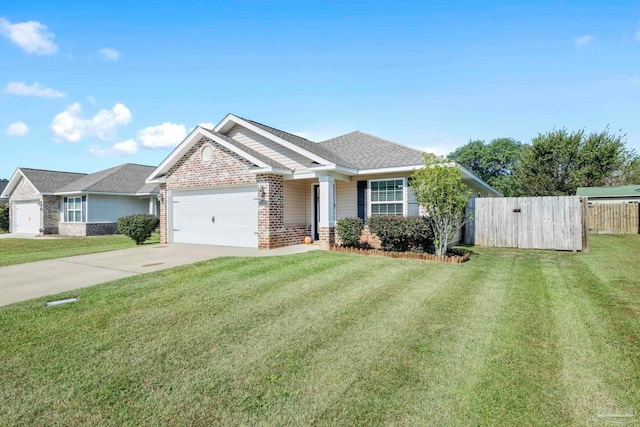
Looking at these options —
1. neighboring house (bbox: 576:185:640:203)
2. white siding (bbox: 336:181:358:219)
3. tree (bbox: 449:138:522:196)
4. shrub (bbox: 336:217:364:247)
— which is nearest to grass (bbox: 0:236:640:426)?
shrub (bbox: 336:217:364:247)

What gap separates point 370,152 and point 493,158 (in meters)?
52.9

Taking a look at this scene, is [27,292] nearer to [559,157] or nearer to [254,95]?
[254,95]

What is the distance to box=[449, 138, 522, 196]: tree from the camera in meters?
57.0

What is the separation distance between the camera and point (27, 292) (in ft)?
20.2

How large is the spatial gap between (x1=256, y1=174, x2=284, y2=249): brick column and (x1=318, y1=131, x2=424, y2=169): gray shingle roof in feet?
8.73

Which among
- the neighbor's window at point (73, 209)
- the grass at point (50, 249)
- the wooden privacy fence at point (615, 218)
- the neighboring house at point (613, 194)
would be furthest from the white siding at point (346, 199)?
the neighboring house at point (613, 194)

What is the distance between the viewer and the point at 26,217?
→ 83.8ft

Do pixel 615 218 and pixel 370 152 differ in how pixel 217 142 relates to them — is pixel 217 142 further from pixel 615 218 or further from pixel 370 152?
pixel 615 218

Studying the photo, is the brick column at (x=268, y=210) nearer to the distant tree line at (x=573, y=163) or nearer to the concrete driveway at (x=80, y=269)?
the concrete driveway at (x=80, y=269)

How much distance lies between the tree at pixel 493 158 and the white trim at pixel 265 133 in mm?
51855

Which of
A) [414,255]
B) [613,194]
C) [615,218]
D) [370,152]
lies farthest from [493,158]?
[414,255]

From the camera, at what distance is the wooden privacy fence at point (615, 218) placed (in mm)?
20125

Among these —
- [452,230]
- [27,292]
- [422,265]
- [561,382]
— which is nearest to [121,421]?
[561,382]

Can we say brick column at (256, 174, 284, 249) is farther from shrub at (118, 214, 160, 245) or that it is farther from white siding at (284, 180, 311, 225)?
shrub at (118, 214, 160, 245)
